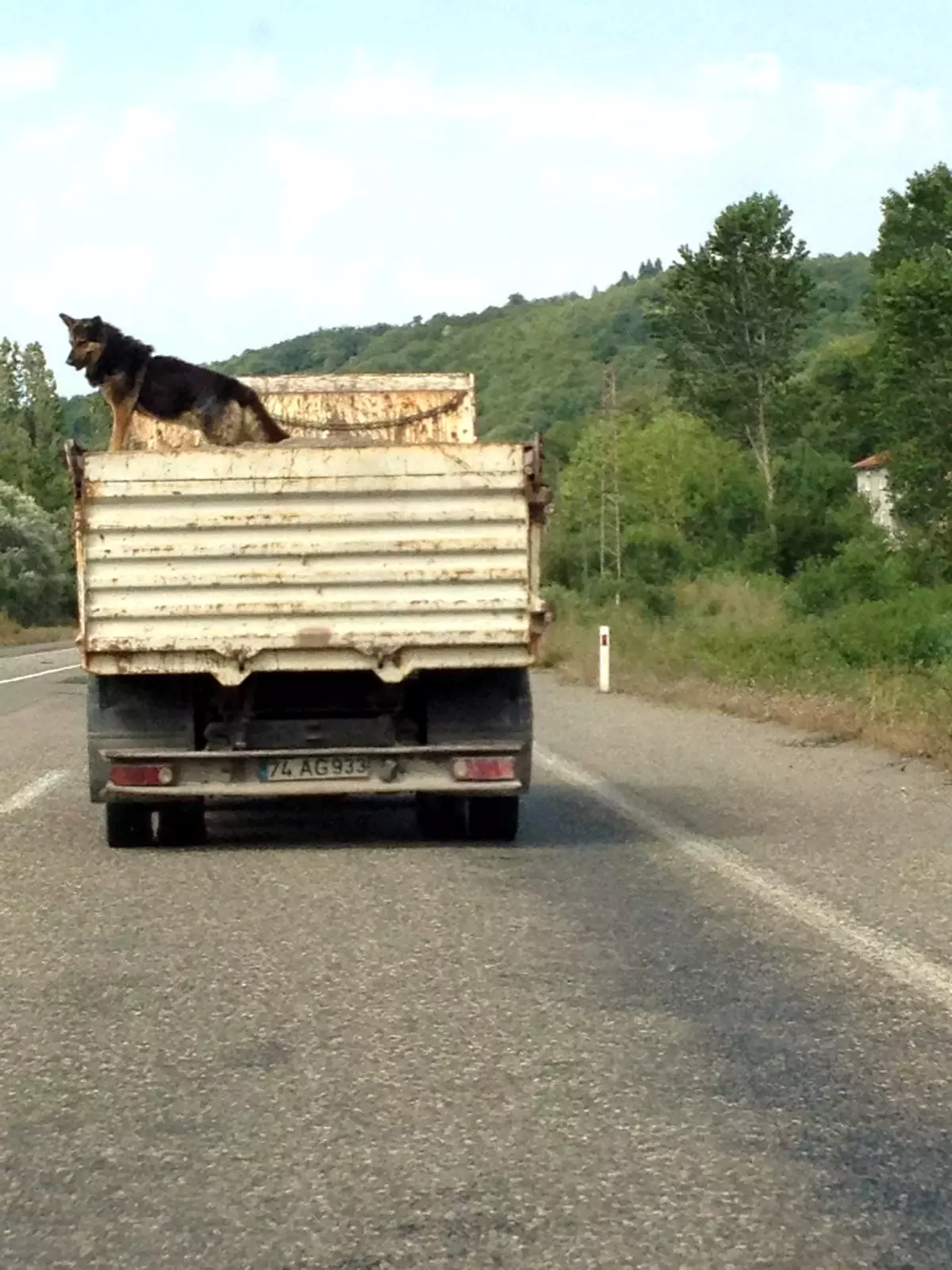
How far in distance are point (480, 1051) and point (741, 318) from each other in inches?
2966

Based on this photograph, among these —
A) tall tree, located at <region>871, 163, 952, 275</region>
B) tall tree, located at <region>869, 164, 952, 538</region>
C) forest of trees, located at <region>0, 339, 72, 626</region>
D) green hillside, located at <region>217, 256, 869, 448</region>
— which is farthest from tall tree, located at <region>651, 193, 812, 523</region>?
green hillside, located at <region>217, 256, 869, 448</region>

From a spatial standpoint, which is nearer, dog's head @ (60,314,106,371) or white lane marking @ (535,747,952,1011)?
white lane marking @ (535,747,952,1011)

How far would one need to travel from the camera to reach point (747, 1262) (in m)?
4.34

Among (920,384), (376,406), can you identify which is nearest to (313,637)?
(376,406)

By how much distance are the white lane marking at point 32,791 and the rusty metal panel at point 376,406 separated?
304cm

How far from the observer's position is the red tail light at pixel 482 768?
10820 mm

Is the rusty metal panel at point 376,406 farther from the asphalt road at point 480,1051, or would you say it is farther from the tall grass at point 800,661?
the tall grass at point 800,661

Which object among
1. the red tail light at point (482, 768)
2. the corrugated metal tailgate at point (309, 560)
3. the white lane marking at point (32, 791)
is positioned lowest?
the white lane marking at point (32, 791)

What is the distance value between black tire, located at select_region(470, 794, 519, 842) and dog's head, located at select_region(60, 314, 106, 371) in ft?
10.9

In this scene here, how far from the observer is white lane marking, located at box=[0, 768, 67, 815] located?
44.7 feet

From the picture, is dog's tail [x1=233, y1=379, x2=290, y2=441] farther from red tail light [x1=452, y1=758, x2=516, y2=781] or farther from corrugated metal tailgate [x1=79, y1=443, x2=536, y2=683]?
red tail light [x1=452, y1=758, x2=516, y2=781]

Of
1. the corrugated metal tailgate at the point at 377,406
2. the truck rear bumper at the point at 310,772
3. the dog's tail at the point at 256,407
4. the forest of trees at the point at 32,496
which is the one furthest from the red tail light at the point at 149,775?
the forest of trees at the point at 32,496

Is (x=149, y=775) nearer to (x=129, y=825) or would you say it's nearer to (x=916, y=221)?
(x=129, y=825)

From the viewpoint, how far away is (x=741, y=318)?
262ft
